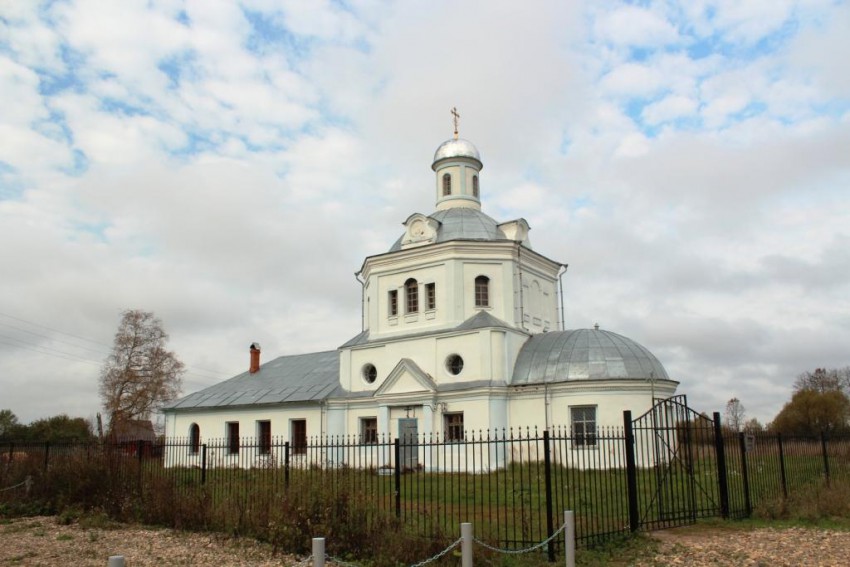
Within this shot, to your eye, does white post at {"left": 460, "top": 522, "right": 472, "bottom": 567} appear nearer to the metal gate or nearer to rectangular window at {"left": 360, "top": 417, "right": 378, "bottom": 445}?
the metal gate

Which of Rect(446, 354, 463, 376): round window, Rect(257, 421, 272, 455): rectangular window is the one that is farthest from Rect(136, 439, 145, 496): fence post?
Rect(257, 421, 272, 455): rectangular window

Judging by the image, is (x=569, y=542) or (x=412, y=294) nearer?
(x=569, y=542)

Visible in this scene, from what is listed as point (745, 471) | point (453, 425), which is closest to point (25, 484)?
point (453, 425)

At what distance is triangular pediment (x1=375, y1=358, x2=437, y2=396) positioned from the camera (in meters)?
26.0

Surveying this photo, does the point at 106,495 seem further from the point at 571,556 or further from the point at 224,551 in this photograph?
the point at 571,556

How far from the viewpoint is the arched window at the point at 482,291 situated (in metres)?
27.4

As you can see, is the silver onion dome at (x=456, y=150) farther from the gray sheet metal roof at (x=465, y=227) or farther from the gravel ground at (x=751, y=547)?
the gravel ground at (x=751, y=547)

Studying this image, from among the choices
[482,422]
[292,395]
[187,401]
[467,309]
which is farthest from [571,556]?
[187,401]

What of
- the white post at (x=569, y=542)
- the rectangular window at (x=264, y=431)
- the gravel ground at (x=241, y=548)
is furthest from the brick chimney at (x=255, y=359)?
the white post at (x=569, y=542)

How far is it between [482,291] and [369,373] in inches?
221

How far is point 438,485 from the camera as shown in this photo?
33.4ft

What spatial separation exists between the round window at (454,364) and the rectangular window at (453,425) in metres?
1.52

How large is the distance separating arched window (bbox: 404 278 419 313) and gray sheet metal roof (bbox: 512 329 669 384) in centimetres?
465

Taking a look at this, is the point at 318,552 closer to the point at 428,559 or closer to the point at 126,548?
the point at 428,559
